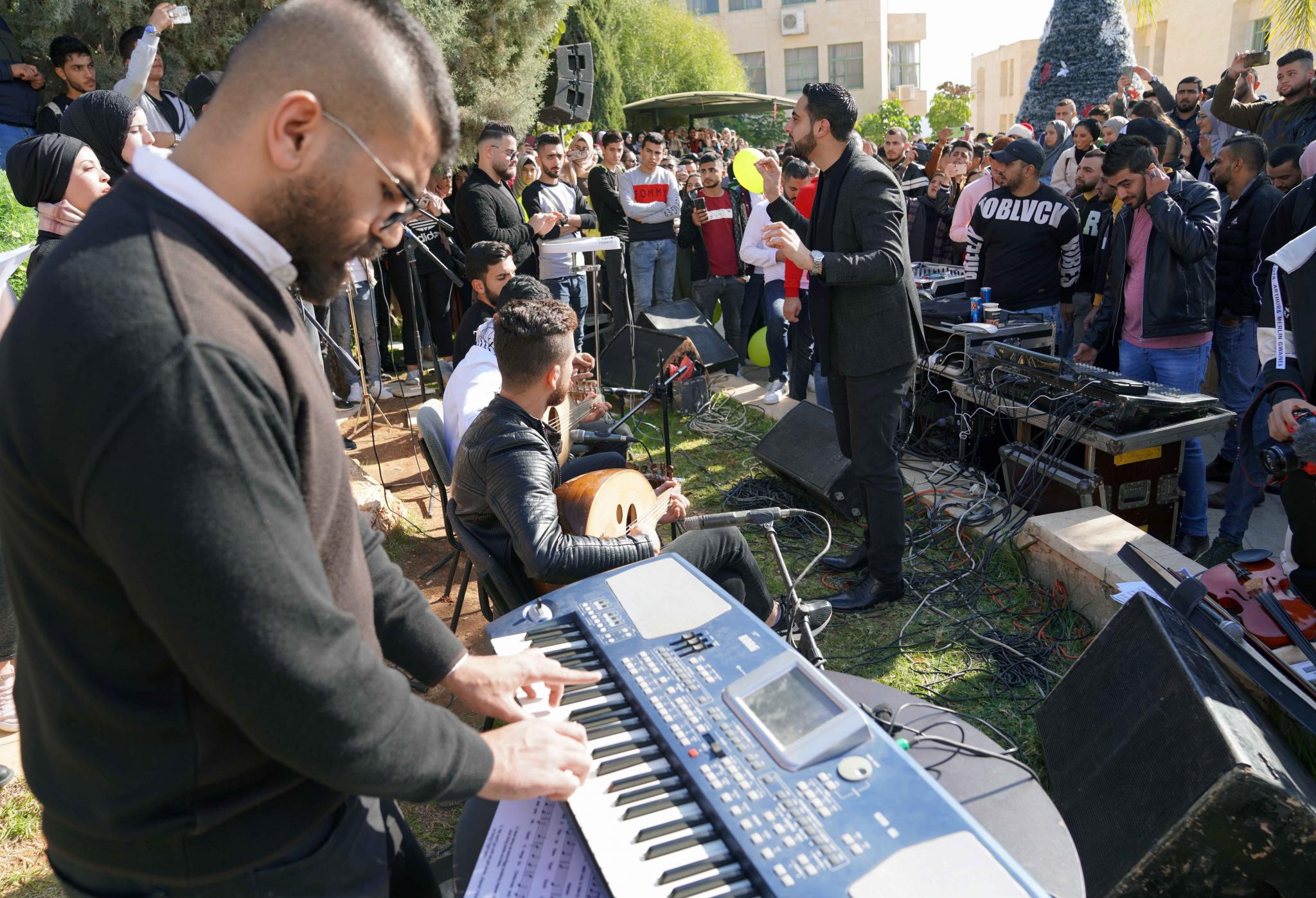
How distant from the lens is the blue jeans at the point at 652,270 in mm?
8898

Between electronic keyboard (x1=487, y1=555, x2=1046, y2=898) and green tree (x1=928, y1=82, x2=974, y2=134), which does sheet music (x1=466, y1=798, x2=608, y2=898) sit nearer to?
electronic keyboard (x1=487, y1=555, x2=1046, y2=898)

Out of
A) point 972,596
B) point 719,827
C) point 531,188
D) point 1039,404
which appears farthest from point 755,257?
point 719,827

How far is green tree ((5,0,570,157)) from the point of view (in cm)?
875

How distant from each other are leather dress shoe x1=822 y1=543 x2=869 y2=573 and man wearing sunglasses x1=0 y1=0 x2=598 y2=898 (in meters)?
3.58

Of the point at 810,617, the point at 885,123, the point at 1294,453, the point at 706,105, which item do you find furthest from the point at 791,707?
the point at 885,123

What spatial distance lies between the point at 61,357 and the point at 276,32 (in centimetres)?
45

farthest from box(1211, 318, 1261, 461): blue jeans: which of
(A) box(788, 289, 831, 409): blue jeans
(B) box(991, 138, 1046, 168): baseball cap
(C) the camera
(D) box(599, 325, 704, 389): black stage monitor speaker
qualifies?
(D) box(599, 325, 704, 389): black stage monitor speaker

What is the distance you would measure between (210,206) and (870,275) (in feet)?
10.8

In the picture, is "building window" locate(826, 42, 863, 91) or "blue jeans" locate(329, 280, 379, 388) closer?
"blue jeans" locate(329, 280, 379, 388)

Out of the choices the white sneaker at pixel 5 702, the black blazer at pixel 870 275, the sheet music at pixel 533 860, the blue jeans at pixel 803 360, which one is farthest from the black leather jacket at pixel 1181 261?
the white sneaker at pixel 5 702

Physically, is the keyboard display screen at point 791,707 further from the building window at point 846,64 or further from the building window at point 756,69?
the building window at point 756,69

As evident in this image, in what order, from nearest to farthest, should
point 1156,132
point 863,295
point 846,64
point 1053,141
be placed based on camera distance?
point 863,295 < point 1156,132 < point 1053,141 < point 846,64

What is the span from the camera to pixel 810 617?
346cm

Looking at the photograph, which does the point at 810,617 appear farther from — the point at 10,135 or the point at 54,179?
the point at 10,135
